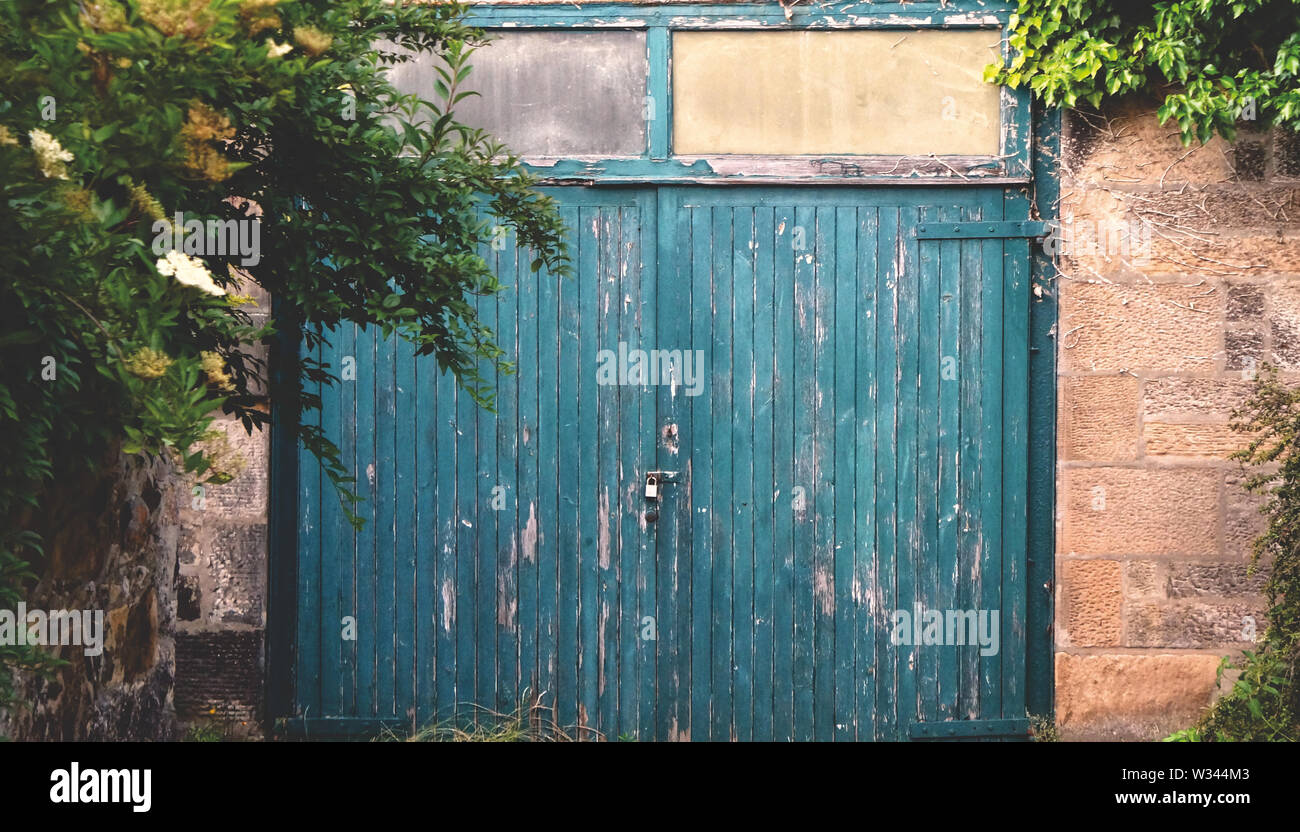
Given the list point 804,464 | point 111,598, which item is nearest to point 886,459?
point 804,464

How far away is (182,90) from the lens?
153 cm

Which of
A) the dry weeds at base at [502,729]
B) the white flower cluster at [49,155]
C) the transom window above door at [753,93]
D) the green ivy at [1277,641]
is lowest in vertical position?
the dry weeds at base at [502,729]

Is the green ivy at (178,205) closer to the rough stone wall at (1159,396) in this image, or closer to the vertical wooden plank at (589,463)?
the vertical wooden plank at (589,463)

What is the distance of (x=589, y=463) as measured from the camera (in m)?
4.13

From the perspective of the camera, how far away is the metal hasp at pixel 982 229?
404 centimetres

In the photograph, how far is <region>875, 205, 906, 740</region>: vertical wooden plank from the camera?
4082mm

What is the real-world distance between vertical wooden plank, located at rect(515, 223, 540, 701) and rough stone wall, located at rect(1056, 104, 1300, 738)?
2109 mm

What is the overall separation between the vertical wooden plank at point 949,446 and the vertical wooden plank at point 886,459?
0.18m

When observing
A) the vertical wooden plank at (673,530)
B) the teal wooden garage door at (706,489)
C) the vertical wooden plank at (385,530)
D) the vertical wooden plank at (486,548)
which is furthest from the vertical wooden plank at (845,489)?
the vertical wooden plank at (385,530)

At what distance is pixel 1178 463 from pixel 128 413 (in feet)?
12.3

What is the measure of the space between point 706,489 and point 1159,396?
6.03 ft

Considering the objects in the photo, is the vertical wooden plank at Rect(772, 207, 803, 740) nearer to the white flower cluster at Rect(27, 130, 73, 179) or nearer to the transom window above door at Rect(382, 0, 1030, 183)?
the transom window above door at Rect(382, 0, 1030, 183)

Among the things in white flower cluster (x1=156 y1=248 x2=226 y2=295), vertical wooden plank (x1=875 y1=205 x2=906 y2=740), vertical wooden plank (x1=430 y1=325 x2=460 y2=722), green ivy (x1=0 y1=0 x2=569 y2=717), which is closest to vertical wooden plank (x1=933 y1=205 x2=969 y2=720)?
vertical wooden plank (x1=875 y1=205 x2=906 y2=740)

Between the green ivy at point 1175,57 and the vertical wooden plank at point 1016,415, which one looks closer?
the green ivy at point 1175,57
